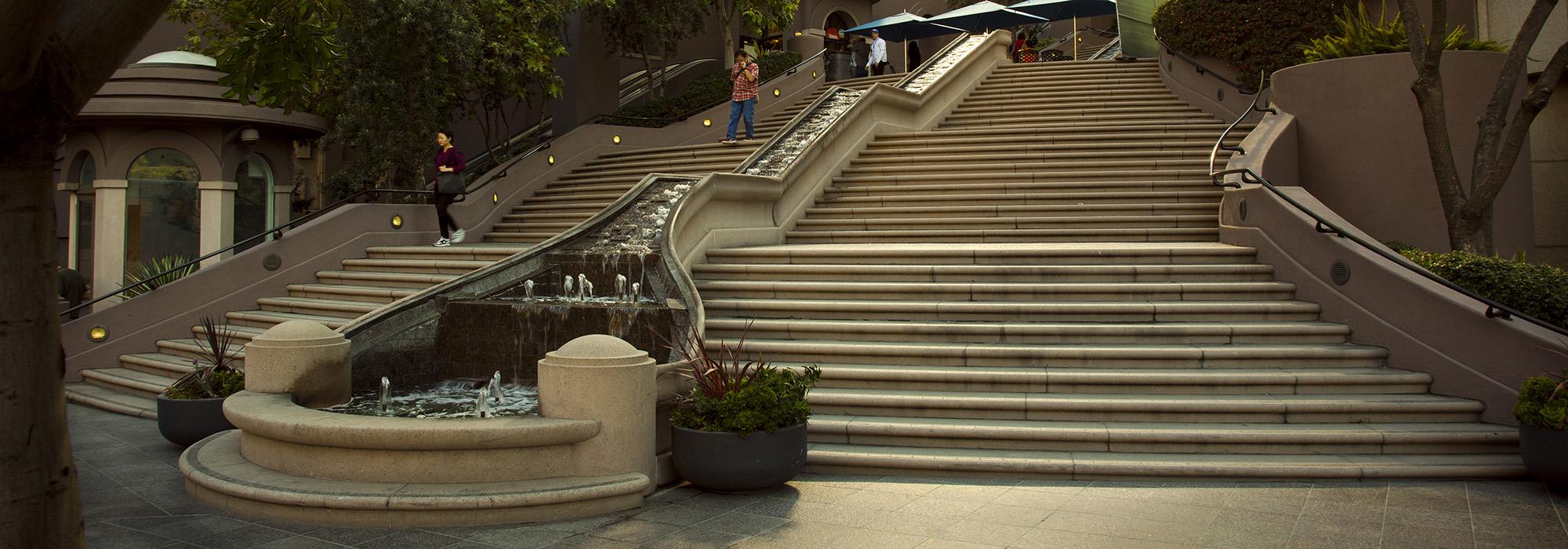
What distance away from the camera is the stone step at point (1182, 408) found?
7594mm

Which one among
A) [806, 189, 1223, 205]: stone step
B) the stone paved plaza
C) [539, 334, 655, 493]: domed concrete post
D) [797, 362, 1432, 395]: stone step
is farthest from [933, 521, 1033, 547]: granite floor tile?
[806, 189, 1223, 205]: stone step

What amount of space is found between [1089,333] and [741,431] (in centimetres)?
389

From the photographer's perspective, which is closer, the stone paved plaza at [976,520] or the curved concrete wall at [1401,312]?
the stone paved plaza at [976,520]

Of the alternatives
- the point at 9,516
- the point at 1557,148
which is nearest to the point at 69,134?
the point at 9,516

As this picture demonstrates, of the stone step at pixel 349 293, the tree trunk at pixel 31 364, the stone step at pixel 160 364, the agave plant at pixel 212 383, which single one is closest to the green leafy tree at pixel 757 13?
the stone step at pixel 349 293

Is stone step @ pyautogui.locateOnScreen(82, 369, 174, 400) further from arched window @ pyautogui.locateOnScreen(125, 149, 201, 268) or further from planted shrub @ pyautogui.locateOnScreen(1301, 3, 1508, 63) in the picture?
planted shrub @ pyautogui.locateOnScreen(1301, 3, 1508, 63)

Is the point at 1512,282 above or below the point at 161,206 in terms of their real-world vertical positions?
below

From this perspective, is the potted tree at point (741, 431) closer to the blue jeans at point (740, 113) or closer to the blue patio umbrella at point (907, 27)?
the blue jeans at point (740, 113)

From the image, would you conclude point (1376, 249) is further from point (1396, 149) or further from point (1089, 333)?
point (1396, 149)

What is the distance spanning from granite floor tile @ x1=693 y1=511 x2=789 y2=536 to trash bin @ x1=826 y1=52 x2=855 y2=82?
22238 millimetres

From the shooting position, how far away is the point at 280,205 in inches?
716

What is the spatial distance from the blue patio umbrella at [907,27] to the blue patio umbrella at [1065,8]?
220 cm

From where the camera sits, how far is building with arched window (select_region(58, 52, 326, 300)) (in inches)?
637

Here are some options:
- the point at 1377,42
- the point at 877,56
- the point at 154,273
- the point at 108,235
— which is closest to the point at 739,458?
the point at 1377,42
